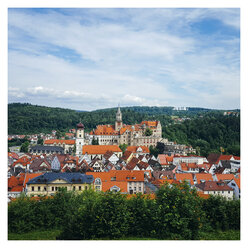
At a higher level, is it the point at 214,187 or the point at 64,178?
the point at 64,178

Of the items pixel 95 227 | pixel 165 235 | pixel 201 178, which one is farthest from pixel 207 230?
pixel 201 178

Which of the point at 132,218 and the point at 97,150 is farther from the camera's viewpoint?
the point at 97,150

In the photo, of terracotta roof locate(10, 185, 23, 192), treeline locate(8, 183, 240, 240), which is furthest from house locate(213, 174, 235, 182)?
terracotta roof locate(10, 185, 23, 192)

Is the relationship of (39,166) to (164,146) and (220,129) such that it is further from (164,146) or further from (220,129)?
(220,129)

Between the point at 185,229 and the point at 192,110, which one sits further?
the point at 192,110

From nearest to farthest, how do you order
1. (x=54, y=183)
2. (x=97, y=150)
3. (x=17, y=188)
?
1. (x=54, y=183)
2. (x=17, y=188)
3. (x=97, y=150)

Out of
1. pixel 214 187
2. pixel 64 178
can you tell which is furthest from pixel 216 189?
pixel 64 178

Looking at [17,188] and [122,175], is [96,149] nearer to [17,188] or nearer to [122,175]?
[122,175]
